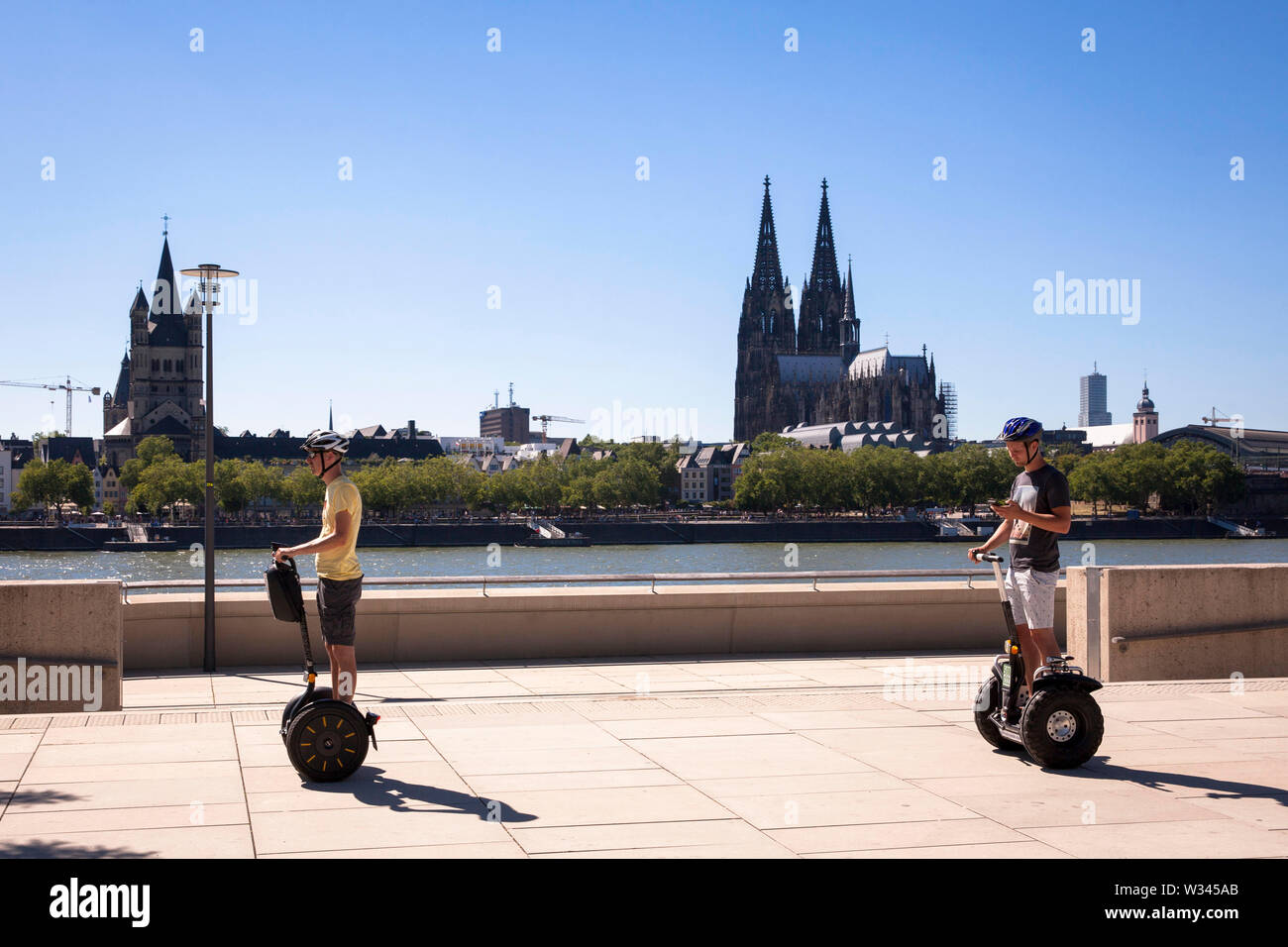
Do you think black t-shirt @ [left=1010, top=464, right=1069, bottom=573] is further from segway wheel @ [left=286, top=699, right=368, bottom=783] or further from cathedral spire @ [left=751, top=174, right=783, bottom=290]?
cathedral spire @ [left=751, top=174, right=783, bottom=290]

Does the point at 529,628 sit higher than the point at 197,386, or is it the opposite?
the point at 197,386

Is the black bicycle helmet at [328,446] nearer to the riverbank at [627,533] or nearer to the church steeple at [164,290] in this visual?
the riverbank at [627,533]

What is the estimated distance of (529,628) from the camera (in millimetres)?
11758

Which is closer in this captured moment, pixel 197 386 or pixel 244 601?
pixel 244 601

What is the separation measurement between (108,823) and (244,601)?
18.1ft

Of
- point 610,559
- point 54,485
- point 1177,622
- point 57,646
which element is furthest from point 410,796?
point 54,485

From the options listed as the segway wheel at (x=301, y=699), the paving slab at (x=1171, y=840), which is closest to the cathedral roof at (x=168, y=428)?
the segway wheel at (x=301, y=699)

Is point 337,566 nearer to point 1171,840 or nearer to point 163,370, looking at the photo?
point 1171,840

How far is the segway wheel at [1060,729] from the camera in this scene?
6918mm

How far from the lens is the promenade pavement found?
5457mm

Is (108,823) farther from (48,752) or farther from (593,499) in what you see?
(593,499)

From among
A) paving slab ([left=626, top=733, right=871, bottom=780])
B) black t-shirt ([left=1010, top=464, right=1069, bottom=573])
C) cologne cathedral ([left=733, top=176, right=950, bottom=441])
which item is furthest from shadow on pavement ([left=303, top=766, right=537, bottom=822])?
cologne cathedral ([left=733, top=176, right=950, bottom=441])

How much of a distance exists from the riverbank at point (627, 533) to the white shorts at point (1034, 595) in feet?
298
